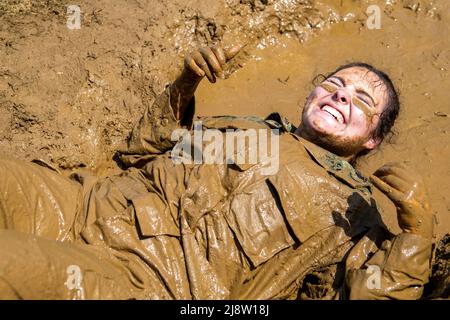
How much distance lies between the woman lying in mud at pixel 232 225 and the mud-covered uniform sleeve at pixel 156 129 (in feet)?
0.86

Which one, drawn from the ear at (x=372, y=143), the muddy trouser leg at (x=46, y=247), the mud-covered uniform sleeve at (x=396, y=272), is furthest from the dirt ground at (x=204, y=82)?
the muddy trouser leg at (x=46, y=247)

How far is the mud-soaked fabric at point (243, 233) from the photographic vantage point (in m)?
3.66

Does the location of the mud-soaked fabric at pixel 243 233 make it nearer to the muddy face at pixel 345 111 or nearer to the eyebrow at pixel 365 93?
the muddy face at pixel 345 111

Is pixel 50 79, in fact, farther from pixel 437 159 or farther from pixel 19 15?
pixel 437 159

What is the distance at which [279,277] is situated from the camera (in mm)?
3797

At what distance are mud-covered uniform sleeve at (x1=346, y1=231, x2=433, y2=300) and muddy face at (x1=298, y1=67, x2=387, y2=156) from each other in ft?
3.54

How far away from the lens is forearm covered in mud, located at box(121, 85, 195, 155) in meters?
4.45

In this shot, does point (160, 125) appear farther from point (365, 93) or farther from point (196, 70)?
point (365, 93)

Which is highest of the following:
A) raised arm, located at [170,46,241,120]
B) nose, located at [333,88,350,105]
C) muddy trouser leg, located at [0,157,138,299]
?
raised arm, located at [170,46,241,120]

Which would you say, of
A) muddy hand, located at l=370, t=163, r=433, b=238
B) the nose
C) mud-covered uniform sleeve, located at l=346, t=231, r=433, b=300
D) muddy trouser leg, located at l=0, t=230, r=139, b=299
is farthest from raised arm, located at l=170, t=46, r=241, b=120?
mud-covered uniform sleeve, located at l=346, t=231, r=433, b=300

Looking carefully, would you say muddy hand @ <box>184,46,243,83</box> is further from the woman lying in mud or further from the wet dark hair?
the wet dark hair

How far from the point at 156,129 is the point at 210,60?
0.80 meters

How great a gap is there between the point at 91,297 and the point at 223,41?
293 centimetres

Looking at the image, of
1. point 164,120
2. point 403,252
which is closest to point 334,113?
point 164,120
